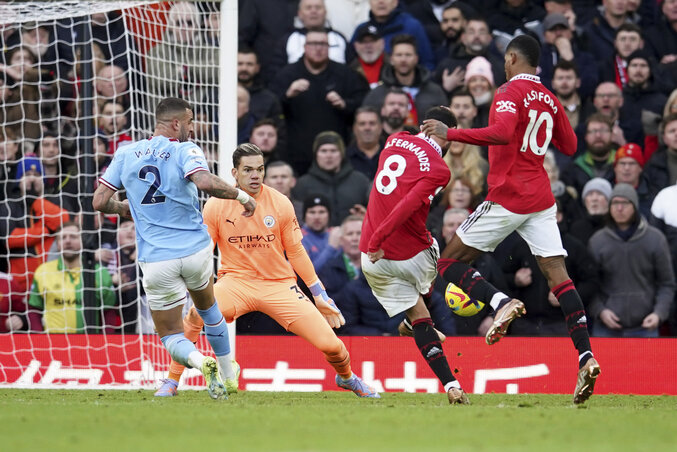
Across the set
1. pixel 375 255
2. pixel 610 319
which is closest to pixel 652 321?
pixel 610 319

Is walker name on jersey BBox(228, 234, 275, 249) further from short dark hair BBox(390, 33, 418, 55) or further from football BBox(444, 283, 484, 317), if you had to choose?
short dark hair BBox(390, 33, 418, 55)

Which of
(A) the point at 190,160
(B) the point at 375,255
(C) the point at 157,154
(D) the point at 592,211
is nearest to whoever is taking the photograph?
(A) the point at 190,160

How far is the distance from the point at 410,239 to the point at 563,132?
150 centimetres

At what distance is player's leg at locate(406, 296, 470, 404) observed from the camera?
8.04 metres

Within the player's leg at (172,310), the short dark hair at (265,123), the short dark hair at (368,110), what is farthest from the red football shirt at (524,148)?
the short dark hair at (265,123)

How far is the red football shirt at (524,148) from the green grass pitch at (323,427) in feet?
5.24

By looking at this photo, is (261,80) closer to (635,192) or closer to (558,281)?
(635,192)

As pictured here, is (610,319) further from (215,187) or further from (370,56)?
(215,187)

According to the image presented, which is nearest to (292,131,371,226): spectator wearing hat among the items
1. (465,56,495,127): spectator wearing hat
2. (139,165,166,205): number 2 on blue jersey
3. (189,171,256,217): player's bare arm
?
(465,56,495,127): spectator wearing hat

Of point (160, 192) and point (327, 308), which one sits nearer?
point (160, 192)

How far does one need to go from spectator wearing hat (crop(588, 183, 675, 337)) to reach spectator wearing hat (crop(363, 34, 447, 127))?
2.56 meters

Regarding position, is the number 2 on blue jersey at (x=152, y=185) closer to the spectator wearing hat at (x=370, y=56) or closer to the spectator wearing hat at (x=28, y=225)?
the spectator wearing hat at (x=28, y=225)

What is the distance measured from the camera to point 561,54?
42.8ft

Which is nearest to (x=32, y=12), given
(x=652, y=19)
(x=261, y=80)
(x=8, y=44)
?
(x=8, y=44)
